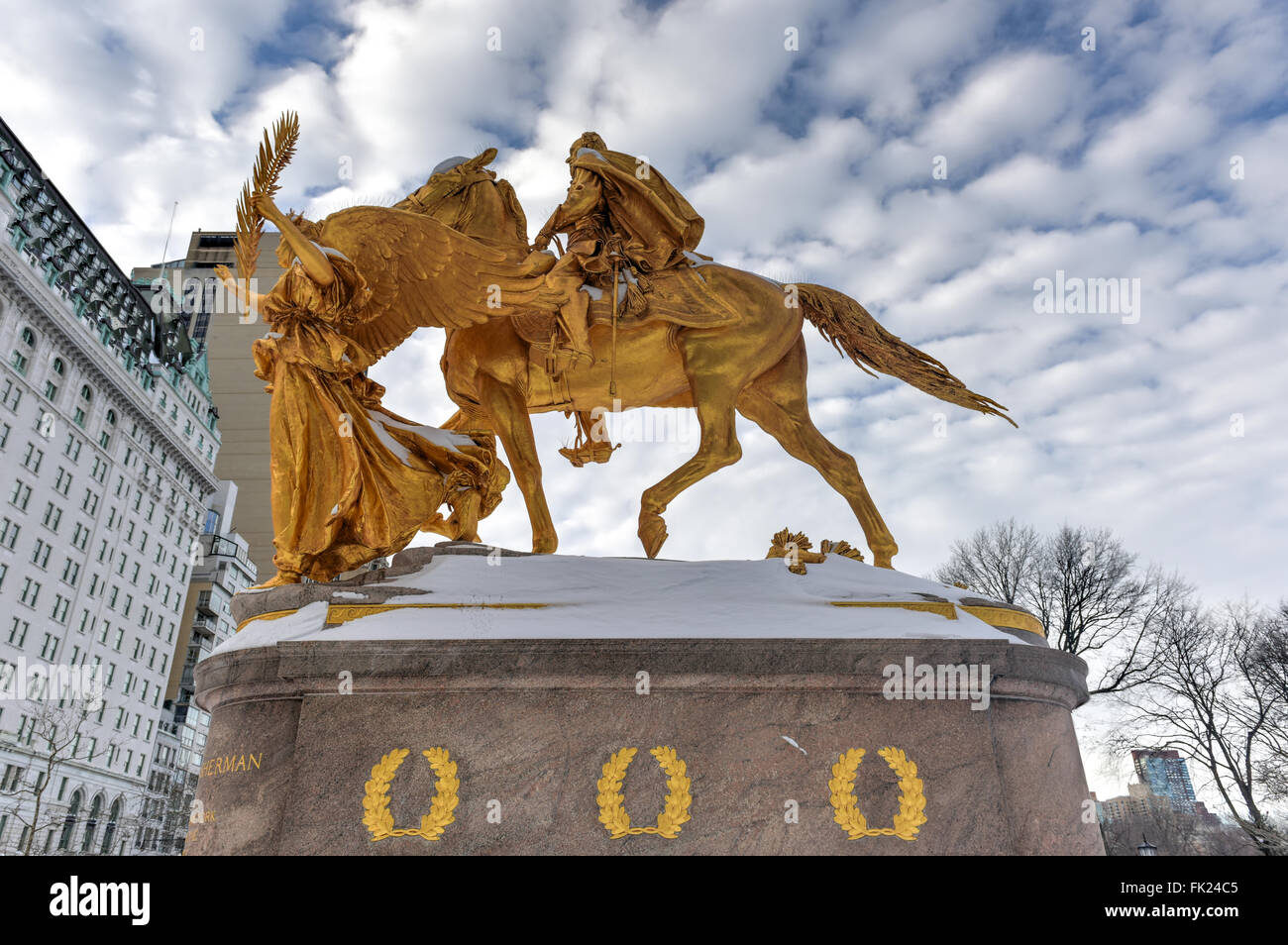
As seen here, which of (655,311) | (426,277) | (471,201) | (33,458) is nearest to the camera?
(426,277)

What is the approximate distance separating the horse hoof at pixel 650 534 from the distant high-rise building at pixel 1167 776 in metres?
23.3

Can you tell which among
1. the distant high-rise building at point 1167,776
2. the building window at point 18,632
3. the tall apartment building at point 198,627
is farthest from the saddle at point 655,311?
the tall apartment building at point 198,627

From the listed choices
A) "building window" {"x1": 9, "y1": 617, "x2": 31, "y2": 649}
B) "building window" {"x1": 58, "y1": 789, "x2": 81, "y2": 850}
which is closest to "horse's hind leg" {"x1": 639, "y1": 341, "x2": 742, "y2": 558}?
"building window" {"x1": 9, "y1": 617, "x2": 31, "y2": 649}

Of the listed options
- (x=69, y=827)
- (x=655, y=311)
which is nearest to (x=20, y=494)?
(x=69, y=827)

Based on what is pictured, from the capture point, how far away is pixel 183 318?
67250 mm

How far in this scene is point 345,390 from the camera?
6891 mm

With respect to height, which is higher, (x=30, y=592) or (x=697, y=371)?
(x=30, y=592)

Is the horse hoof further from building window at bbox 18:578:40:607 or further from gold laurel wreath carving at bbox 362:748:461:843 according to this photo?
building window at bbox 18:578:40:607

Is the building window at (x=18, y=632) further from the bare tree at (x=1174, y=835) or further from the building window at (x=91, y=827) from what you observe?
the bare tree at (x=1174, y=835)

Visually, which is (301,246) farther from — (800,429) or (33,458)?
(33,458)

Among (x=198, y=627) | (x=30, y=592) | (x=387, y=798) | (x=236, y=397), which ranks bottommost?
(x=387, y=798)

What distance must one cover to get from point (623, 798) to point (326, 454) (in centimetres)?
350
